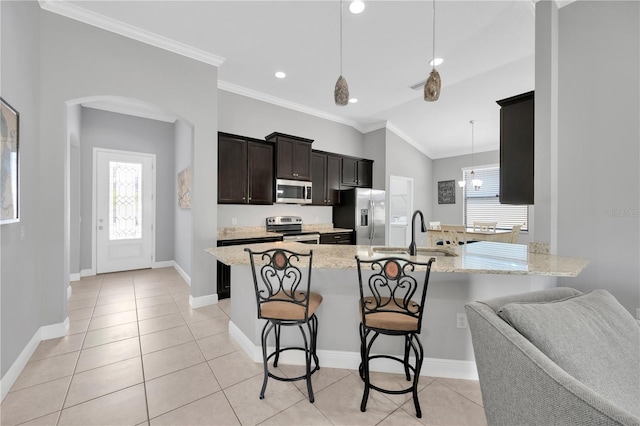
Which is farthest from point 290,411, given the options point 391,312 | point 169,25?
point 169,25

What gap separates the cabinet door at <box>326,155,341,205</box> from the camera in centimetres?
554

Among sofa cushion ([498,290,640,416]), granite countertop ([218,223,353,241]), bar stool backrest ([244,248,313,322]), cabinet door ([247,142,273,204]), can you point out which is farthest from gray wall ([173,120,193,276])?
sofa cushion ([498,290,640,416])

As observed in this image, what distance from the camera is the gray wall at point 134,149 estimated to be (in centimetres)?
480

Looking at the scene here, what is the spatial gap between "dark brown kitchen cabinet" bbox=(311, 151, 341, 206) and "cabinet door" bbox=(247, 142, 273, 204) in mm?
1013

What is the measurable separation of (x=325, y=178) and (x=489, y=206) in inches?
184

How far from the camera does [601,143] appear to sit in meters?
2.30

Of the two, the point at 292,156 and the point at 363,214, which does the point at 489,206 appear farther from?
the point at 292,156

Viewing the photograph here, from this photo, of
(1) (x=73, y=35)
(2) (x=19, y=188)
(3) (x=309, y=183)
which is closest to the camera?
(2) (x=19, y=188)

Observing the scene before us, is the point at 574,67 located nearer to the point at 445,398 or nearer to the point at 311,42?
the point at 311,42

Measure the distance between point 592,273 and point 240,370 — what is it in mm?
3105

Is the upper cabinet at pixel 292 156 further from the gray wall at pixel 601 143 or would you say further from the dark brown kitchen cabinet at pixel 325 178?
the gray wall at pixel 601 143

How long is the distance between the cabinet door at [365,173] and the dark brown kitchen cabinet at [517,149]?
3389 mm

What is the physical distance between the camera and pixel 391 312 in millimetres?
1657

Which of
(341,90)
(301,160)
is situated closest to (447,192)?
(301,160)
